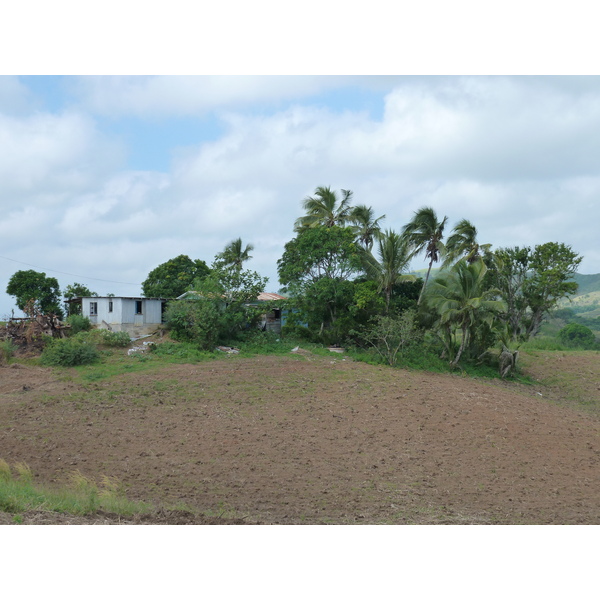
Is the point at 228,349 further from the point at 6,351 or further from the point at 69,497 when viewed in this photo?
the point at 69,497

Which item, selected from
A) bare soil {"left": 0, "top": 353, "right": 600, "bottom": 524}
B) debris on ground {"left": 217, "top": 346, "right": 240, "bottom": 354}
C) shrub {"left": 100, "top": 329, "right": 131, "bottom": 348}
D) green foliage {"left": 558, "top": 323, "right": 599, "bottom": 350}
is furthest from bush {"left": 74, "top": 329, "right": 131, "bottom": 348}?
green foliage {"left": 558, "top": 323, "right": 599, "bottom": 350}

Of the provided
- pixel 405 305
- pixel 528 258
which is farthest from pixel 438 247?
pixel 528 258

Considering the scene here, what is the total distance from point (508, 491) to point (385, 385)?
689 centimetres

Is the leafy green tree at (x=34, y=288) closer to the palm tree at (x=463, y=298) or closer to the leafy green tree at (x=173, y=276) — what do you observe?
the leafy green tree at (x=173, y=276)

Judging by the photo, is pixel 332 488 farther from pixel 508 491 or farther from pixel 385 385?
pixel 385 385

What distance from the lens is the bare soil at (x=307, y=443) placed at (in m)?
8.52

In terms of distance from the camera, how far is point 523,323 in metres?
30.2

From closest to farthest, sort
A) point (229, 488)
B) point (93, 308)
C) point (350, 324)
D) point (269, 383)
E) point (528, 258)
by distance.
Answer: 1. point (229, 488)
2. point (269, 383)
3. point (350, 324)
4. point (93, 308)
5. point (528, 258)

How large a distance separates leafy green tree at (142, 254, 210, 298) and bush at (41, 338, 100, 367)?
15530 millimetres

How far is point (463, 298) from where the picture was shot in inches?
753

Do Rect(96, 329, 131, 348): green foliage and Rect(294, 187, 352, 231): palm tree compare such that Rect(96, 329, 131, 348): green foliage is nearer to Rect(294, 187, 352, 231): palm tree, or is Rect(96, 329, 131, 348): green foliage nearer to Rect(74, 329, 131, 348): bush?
Rect(74, 329, 131, 348): bush

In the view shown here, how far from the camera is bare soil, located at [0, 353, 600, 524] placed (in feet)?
27.9

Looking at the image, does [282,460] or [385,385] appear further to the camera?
[385,385]

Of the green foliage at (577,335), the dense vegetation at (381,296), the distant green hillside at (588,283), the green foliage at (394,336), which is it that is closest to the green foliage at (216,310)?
the dense vegetation at (381,296)
